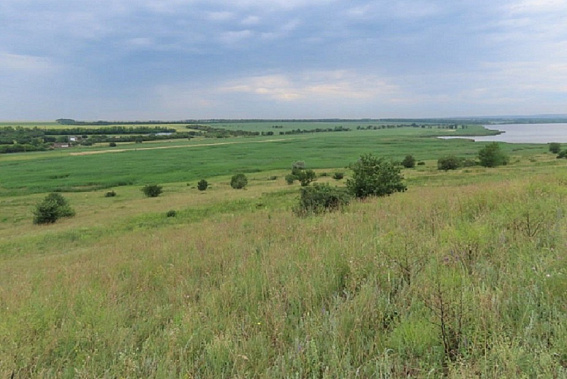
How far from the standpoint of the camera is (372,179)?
20.3m

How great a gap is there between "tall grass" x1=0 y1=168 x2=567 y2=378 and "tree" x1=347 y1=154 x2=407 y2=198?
14.5 metres

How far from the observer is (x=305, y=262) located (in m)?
4.54

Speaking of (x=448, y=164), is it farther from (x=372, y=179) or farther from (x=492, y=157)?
(x=372, y=179)

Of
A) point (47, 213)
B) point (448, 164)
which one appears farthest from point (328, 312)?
point (448, 164)

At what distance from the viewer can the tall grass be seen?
240 cm

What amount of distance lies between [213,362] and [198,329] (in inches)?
20.9

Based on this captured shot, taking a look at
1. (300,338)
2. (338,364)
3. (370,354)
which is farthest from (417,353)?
(300,338)

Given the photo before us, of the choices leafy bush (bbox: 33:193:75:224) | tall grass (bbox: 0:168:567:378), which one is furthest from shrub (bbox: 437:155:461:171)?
leafy bush (bbox: 33:193:75:224)

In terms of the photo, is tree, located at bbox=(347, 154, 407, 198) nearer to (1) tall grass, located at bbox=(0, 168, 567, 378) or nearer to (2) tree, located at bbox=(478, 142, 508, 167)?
(1) tall grass, located at bbox=(0, 168, 567, 378)

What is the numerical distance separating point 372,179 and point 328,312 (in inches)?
708

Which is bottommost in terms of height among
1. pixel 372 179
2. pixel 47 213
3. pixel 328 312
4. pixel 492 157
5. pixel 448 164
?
pixel 47 213

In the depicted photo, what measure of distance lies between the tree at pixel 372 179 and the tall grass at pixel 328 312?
14.5 metres

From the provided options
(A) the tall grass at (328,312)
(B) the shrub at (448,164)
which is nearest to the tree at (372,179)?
(A) the tall grass at (328,312)

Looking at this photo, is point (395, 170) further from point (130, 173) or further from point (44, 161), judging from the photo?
point (44, 161)
